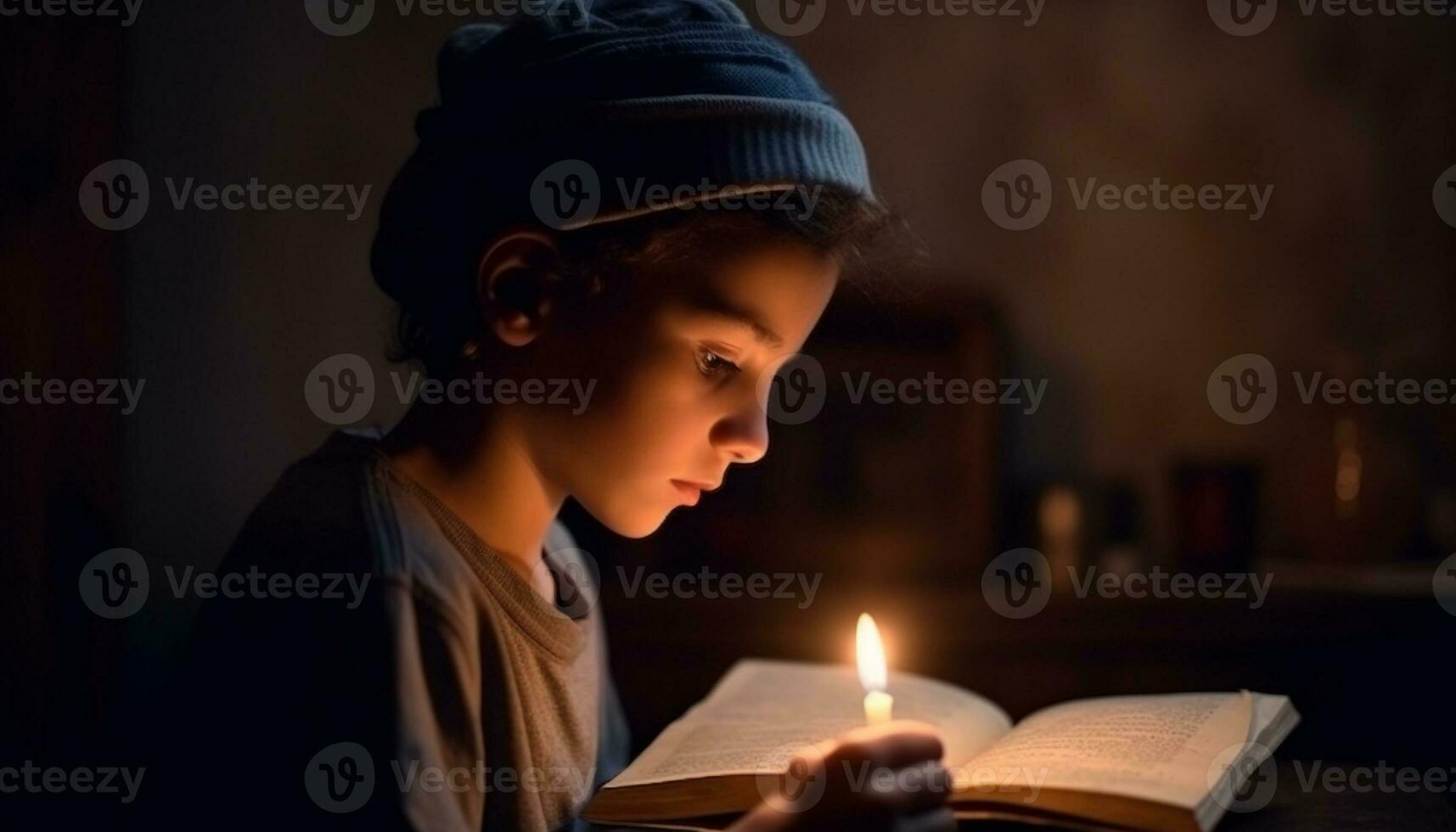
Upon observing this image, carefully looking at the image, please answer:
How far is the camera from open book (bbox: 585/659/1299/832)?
2.32ft

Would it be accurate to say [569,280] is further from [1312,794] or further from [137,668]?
[137,668]

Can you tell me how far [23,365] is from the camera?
1.13 m

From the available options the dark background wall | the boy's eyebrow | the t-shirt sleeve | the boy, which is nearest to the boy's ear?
the boy

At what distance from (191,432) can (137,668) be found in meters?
0.29

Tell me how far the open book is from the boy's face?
20cm

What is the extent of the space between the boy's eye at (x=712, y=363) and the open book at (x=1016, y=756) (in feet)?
0.91

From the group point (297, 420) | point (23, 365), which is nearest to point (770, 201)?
point (23, 365)

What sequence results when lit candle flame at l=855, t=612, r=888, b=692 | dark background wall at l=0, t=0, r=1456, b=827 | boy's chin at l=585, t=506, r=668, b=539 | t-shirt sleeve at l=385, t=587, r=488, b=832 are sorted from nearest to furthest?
t-shirt sleeve at l=385, t=587, r=488, b=832 → lit candle flame at l=855, t=612, r=888, b=692 → boy's chin at l=585, t=506, r=668, b=539 → dark background wall at l=0, t=0, r=1456, b=827

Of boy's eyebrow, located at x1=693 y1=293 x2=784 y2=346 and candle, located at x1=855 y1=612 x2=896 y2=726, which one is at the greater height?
boy's eyebrow, located at x1=693 y1=293 x2=784 y2=346

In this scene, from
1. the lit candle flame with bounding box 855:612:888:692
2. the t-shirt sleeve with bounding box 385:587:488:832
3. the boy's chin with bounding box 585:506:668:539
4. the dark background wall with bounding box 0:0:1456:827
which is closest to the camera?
the t-shirt sleeve with bounding box 385:587:488:832

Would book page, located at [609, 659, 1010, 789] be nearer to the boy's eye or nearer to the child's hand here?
the child's hand

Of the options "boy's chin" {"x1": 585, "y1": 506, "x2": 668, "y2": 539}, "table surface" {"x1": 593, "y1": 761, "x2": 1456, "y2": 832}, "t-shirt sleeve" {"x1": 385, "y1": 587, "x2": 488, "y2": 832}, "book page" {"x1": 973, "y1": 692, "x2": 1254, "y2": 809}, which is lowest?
"table surface" {"x1": 593, "y1": 761, "x2": 1456, "y2": 832}

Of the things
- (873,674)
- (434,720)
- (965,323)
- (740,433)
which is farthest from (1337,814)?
(965,323)

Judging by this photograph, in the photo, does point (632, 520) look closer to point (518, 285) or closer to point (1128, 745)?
point (518, 285)
